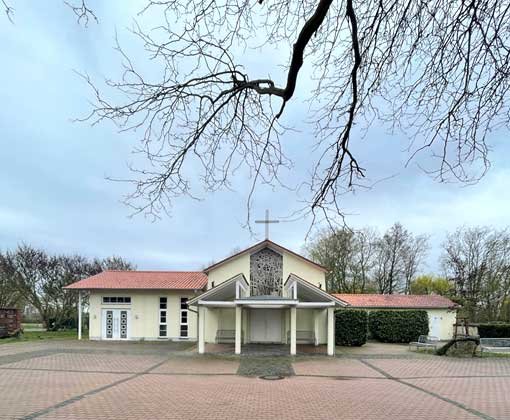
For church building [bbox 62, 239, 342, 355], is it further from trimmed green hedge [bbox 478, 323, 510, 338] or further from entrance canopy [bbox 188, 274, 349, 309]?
trimmed green hedge [bbox 478, 323, 510, 338]

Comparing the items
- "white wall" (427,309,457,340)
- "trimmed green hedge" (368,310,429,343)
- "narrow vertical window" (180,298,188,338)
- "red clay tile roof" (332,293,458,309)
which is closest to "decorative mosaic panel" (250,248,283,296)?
"narrow vertical window" (180,298,188,338)

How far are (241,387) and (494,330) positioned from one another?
964 inches

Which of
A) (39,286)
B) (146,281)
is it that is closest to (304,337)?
(146,281)

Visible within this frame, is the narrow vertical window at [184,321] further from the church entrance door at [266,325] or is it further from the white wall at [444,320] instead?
the white wall at [444,320]

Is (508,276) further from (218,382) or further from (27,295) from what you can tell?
(27,295)

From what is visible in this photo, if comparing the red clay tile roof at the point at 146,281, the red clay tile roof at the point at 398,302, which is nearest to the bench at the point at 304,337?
the red clay tile roof at the point at 146,281

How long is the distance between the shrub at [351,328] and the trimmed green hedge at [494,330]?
9.10 m

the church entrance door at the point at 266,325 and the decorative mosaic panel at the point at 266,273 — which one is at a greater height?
the decorative mosaic panel at the point at 266,273

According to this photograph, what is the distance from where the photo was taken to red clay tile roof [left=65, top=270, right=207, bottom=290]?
30953mm

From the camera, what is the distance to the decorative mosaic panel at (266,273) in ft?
97.3

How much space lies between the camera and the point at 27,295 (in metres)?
40.6

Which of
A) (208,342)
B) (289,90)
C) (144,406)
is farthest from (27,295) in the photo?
(289,90)

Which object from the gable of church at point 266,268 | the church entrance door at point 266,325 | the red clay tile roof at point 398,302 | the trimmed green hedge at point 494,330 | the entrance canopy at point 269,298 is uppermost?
the gable of church at point 266,268

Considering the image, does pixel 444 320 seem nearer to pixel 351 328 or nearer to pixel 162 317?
pixel 351 328
